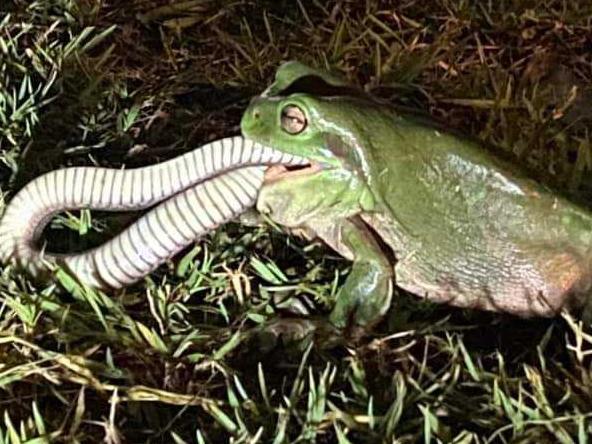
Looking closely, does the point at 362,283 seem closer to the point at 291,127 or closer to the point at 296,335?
the point at 296,335

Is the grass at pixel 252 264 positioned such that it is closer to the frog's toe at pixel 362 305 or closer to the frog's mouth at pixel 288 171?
the frog's toe at pixel 362 305

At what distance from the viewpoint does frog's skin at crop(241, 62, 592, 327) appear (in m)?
2.34

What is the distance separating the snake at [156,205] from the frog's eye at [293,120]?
107 mm

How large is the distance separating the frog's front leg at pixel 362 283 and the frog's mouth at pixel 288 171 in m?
0.09

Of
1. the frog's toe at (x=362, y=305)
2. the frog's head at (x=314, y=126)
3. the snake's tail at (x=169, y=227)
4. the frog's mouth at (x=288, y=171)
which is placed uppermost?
the frog's head at (x=314, y=126)

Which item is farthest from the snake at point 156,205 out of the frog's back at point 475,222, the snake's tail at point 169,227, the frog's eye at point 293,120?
the frog's back at point 475,222

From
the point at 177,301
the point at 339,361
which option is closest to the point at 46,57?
the point at 177,301

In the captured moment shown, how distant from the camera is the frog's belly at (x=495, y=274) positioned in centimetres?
237

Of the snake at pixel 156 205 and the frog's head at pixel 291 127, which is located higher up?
the frog's head at pixel 291 127

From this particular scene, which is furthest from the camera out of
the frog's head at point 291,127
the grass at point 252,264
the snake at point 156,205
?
Answer: the snake at point 156,205

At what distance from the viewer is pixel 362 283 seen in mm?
2369

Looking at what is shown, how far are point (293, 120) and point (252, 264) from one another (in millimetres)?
310

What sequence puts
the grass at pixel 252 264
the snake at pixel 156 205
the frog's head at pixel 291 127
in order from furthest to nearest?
the snake at pixel 156 205 → the frog's head at pixel 291 127 → the grass at pixel 252 264

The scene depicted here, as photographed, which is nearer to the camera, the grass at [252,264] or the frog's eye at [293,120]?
the grass at [252,264]
